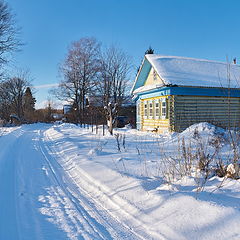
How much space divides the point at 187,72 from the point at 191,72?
0.41 m

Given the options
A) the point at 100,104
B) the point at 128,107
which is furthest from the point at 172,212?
the point at 128,107

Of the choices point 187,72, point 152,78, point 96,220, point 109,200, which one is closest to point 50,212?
point 96,220

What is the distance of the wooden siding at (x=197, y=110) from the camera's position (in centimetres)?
1435

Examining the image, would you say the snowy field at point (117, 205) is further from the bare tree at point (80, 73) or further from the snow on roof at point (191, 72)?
the bare tree at point (80, 73)

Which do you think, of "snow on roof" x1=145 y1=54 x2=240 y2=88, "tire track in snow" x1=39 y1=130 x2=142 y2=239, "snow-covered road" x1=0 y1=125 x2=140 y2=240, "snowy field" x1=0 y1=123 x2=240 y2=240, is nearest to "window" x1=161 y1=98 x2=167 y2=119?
"snow on roof" x1=145 y1=54 x2=240 y2=88

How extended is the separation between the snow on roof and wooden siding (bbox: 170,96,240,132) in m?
1.18

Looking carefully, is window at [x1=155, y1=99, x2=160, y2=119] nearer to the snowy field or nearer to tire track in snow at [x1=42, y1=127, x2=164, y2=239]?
the snowy field

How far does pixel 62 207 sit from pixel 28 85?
45.5 m

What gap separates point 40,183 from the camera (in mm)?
4953

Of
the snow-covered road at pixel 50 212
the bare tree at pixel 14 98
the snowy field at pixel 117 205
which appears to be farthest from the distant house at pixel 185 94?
the bare tree at pixel 14 98

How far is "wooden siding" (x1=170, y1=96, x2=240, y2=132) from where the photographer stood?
14352mm

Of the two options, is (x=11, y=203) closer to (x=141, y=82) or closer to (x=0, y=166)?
(x=0, y=166)

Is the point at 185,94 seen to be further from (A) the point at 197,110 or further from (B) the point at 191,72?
(B) the point at 191,72

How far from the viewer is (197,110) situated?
48.9ft
